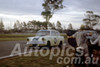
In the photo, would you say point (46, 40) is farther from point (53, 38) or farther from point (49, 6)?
point (49, 6)

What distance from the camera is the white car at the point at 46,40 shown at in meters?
11.7

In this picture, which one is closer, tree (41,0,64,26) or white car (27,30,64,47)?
white car (27,30,64,47)

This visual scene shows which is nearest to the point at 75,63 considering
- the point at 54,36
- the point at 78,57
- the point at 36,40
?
the point at 78,57

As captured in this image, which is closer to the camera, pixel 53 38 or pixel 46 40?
pixel 46 40

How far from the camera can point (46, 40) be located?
39.5 ft

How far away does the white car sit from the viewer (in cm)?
1174

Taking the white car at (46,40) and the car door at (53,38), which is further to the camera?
the car door at (53,38)

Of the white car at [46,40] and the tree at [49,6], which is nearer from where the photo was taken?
the white car at [46,40]

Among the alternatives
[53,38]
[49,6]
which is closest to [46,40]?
[53,38]

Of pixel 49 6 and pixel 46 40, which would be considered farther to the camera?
pixel 49 6

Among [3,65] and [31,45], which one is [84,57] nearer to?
[3,65]

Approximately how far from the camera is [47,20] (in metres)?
28.9

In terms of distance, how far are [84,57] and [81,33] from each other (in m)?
0.86

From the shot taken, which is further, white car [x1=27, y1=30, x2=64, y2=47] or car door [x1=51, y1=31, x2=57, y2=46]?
car door [x1=51, y1=31, x2=57, y2=46]
